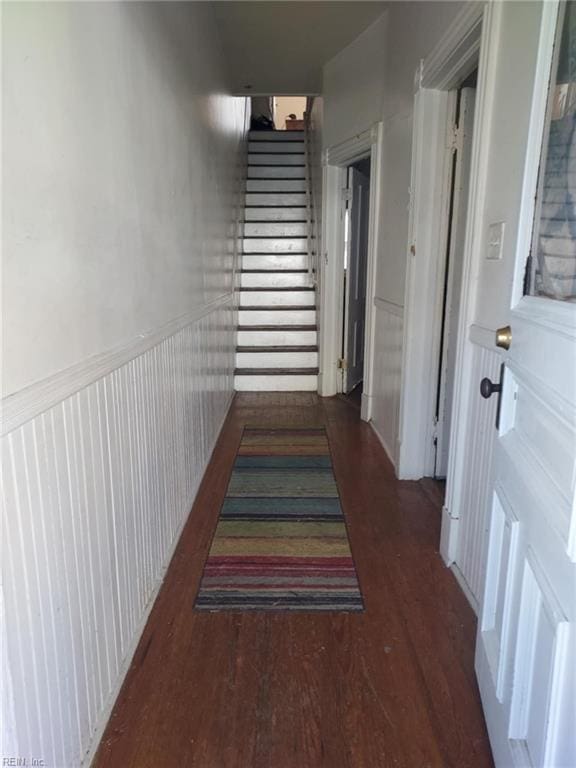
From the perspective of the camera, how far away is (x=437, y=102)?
236cm

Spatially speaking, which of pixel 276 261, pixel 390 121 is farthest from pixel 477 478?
pixel 276 261

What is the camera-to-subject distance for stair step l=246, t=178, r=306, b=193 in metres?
6.20

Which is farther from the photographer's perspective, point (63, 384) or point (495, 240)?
point (495, 240)

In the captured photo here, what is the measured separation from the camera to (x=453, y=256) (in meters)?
2.54

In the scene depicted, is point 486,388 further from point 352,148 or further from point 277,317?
point 277,317

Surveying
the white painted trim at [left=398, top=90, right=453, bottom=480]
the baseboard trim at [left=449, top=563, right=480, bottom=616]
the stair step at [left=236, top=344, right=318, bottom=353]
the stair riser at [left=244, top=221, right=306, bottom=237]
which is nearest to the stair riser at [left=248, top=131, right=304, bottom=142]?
the stair riser at [left=244, top=221, right=306, bottom=237]

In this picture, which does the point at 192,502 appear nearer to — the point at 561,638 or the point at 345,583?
the point at 345,583

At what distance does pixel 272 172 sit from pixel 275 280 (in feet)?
5.96

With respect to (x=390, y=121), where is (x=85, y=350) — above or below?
below

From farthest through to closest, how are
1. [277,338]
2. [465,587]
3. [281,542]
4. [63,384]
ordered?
[277,338] → [281,542] → [465,587] → [63,384]

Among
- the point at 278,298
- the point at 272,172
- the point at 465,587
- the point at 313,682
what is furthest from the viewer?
the point at 272,172

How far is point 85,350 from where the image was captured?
117 centimetres

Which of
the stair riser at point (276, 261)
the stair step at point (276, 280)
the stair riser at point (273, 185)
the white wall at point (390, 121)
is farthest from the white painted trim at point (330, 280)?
the stair riser at point (273, 185)

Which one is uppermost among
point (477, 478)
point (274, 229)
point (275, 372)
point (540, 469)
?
point (274, 229)
